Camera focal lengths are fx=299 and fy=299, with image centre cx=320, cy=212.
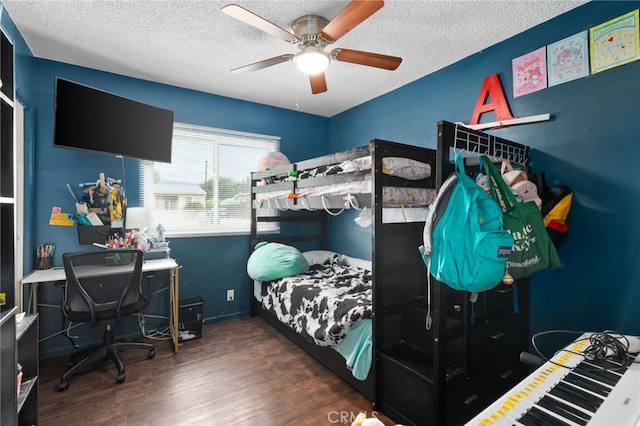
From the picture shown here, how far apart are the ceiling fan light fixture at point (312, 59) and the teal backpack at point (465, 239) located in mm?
1087

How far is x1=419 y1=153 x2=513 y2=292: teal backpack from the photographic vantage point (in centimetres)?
123

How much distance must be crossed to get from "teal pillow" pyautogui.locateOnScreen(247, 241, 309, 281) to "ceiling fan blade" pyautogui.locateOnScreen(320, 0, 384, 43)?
80.7 inches

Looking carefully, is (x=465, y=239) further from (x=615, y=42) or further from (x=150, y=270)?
(x=150, y=270)

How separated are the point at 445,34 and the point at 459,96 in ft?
1.93

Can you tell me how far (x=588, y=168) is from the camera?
1.84 metres

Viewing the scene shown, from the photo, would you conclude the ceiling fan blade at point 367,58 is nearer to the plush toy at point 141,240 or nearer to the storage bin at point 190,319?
the plush toy at point 141,240

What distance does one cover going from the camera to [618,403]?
0.88m

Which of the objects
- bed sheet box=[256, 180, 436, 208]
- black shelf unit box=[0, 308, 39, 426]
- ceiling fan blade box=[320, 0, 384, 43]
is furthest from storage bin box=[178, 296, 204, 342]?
ceiling fan blade box=[320, 0, 384, 43]

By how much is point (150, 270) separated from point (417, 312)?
2206 millimetres

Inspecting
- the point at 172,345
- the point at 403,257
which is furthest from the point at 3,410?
the point at 403,257

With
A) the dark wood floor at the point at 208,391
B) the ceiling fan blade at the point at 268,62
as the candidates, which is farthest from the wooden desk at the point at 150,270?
the ceiling fan blade at the point at 268,62

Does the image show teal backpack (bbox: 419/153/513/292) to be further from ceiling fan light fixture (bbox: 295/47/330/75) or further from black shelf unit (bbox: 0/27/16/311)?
black shelf unit (bbox: 0/27/16/311)

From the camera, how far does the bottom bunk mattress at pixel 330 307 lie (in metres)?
2.02

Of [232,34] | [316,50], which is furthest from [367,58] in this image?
[232,34]
